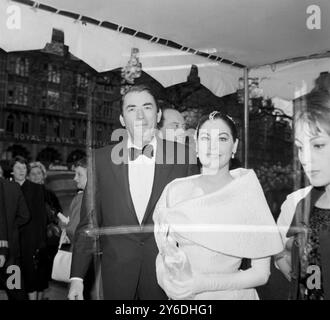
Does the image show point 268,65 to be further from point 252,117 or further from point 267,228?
point 267,228

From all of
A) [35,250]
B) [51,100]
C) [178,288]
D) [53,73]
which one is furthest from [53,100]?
[178,288]

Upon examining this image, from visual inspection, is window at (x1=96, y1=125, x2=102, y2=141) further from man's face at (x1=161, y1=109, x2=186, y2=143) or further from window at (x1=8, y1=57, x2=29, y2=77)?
window at (x1=8, y1=57, x2=29, y2=77)

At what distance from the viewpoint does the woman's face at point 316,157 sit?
2.34m

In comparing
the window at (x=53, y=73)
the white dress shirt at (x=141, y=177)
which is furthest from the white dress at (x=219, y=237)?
the window at (x=53, y=73)

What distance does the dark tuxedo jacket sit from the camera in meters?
2.38

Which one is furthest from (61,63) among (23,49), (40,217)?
(40,217)

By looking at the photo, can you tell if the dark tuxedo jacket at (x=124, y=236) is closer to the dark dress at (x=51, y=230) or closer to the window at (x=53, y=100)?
the dark dress at (x=51, y=230)

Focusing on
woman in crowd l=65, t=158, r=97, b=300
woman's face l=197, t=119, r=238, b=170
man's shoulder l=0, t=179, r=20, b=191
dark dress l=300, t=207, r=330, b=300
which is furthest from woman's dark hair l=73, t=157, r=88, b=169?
dark dress l=300, t=207, r=330, b=300

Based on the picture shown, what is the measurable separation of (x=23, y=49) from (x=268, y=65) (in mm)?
1241

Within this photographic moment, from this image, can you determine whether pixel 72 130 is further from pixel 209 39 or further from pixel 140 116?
pixel 209 39

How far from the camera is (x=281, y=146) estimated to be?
7.82ft

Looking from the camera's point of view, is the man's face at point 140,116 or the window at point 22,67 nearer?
the window at point 22,67

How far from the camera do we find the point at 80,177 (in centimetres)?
238

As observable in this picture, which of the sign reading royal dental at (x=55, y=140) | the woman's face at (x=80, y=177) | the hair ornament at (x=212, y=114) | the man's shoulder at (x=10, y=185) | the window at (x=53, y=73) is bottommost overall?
the man's shoulder at (x=10, y=185)
